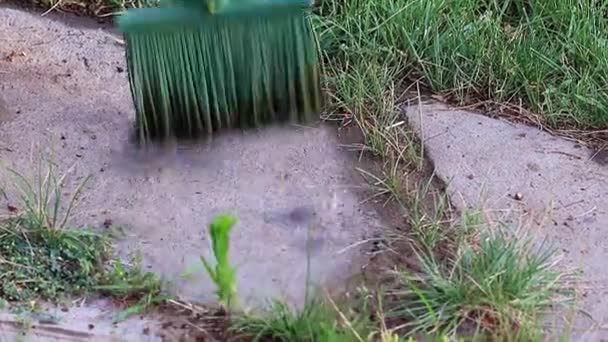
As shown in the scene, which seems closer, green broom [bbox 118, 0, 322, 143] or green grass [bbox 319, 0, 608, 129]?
green broom [bbox 118, 0, 322, 143]

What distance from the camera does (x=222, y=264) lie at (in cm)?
199

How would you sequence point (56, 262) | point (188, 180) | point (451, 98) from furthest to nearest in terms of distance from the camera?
1. point (451, 98)
2. point (188, 180)
3. point (56, 262)

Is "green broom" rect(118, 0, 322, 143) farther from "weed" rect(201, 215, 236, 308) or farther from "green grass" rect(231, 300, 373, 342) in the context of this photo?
"green grass" rect(231, 300, 373, 342)

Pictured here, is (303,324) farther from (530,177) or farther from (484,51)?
(484,51)

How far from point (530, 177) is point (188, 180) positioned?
72 cm

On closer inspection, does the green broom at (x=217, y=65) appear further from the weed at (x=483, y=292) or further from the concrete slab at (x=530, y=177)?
the weed at (x=483, y=292)

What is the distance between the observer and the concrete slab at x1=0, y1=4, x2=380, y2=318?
2.17 metres

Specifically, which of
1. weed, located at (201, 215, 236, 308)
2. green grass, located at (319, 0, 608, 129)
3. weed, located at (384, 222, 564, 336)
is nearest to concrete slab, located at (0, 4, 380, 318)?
weed, located at (201, 215, 236, 308)

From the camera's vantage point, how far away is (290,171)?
2459mm

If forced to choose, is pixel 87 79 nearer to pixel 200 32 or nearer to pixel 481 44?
pixel 200 32

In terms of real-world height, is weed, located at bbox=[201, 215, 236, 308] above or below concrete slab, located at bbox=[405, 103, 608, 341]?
above

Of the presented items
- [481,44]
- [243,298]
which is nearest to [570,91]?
[481,44]

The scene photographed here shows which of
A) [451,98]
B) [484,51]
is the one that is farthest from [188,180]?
[484,51]

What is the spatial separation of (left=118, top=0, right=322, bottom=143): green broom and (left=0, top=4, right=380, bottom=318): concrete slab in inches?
2.3
